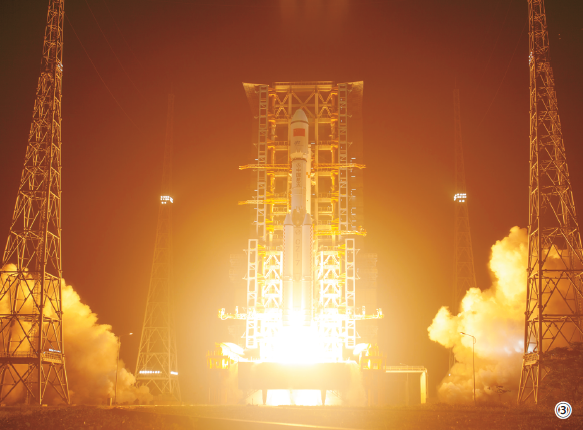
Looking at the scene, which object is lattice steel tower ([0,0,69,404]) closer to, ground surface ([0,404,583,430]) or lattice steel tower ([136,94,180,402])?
lattice steel tower ([136,94,180,402])

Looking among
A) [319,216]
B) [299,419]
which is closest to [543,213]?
[299,419]

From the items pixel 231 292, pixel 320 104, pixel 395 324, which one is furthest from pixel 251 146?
pixel 395 324

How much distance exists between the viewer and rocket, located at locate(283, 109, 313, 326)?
138ft

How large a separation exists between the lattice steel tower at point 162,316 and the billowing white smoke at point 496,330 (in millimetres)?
20662

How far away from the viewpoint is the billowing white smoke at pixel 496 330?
138 ft

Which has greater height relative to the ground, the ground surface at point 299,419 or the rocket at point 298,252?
the rocket at point 298,252

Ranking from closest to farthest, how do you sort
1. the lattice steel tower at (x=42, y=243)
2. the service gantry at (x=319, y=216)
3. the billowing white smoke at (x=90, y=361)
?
the lattice steel tower at (x=42, y=243)
the billowing white smoke at (x=90, y=361)
the service gantry at (x=319, y=216)

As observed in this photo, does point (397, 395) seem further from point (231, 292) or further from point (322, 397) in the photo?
point (231, 292)

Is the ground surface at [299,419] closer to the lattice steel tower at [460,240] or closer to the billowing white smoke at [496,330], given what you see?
the billowing white smoke at [496,330]

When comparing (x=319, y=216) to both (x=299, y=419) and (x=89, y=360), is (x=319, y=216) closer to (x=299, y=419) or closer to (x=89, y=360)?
(x=89, y=360)

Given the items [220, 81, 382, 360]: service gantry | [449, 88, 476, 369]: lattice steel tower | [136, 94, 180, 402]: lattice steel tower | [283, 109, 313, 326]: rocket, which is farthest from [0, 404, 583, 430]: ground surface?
[449, 88, 476, 369]: lattice steel tower

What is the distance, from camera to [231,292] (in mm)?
60094

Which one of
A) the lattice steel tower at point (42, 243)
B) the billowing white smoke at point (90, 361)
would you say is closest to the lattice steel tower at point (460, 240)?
the billowing white smoke at point (90, 361)

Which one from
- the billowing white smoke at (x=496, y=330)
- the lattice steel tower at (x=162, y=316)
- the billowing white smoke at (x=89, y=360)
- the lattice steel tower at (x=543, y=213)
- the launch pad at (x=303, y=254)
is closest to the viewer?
the lattice steel tower at (x=543, y=213)
